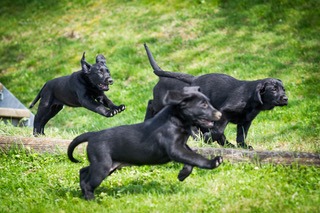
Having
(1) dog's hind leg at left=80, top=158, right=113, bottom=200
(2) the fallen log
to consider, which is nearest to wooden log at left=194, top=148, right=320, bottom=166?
(2) the fallen log

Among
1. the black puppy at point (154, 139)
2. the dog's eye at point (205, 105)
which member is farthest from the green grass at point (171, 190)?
the dog's eye at point (205, 105)

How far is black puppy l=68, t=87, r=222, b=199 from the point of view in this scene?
6.48 metres

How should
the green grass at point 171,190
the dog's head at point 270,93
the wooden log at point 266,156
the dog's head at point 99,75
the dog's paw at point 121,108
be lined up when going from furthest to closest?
the dog's head at point 99,75 → the dog's paw at point 121,108 → the dog's head at point 270,93 → the wooden log at point 266,156 → the green grass at point 171,190

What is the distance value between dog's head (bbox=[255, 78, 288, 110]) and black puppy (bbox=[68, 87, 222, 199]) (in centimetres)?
224

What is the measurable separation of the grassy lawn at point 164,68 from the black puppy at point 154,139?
373 millimetres

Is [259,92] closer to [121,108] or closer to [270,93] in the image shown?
[270,93]

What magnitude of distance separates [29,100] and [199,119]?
11.9 m

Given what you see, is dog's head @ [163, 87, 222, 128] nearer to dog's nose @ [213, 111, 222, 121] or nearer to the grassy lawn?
dog's nose @ [213, 111, 222, 121]

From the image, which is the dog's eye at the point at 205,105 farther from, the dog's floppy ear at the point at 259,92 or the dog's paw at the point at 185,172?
the dog's floppy ear at the point at 259,92

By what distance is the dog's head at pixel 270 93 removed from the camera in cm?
863

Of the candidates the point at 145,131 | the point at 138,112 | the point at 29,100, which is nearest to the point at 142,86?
the point at 138,112

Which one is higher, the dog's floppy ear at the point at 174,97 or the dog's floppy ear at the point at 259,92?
the dog's floppy ear at the point at 174,97

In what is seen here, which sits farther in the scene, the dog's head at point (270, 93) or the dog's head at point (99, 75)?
the dog's head at point (99, 75)

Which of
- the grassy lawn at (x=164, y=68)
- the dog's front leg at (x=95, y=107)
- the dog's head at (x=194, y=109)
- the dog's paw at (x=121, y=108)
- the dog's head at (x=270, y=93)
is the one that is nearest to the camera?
the dog's head at (x=194, y=109)
